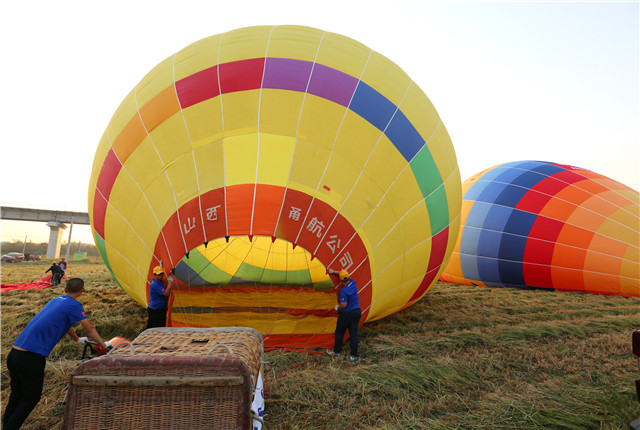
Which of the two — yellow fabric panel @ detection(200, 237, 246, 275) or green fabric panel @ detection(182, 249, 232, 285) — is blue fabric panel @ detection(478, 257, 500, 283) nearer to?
yellow fabric panel @ detection(200, 237, 246, 275)

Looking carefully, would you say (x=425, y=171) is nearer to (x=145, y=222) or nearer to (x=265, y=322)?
(x=265, y=322)

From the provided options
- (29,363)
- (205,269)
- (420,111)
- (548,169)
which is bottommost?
(29,363)

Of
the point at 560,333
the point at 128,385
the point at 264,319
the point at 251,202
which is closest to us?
the point at 128,385

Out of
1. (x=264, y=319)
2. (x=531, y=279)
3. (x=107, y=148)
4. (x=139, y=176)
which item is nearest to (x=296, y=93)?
(x=139, y=176)

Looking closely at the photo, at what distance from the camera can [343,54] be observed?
464cm

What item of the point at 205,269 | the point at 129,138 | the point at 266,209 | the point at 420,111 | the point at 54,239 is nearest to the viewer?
the point at 266,209

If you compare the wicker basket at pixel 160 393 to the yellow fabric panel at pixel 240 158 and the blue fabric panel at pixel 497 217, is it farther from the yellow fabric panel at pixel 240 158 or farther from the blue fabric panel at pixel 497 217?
the blue fabric panel at pixel 497 217

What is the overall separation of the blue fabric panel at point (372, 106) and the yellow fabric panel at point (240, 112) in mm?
1023

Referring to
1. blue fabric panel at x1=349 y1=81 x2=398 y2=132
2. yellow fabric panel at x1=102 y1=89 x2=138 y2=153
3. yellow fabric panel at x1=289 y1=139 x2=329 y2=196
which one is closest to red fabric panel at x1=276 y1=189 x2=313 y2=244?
yellow fabric panel at x1=289 y1=139 x2=329 y2=196

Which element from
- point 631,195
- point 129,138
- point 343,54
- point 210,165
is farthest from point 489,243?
point 129,138

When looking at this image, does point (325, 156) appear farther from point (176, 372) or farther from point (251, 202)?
point (176, 372)

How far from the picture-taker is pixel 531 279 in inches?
327

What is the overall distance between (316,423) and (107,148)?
4088mm

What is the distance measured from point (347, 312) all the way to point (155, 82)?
11.1 feet
